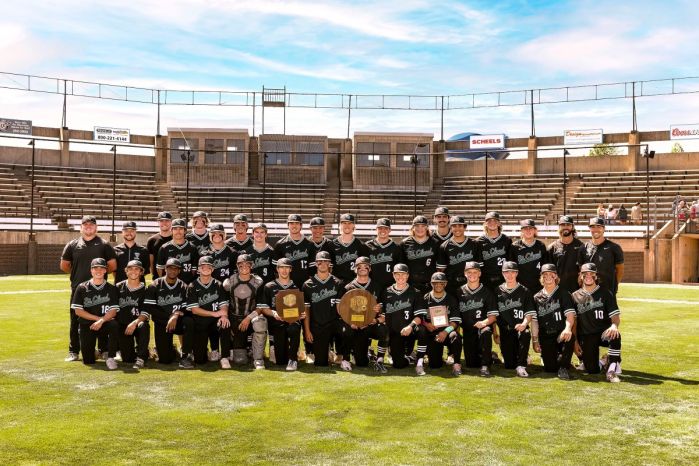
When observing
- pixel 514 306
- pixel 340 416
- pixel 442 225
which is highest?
pixel 442 225

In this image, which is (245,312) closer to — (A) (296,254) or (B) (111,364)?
(A) (296,254)

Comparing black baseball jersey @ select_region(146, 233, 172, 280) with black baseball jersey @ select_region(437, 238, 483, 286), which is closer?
black baseball jersey @ select_region(437, 238, 483, 286)

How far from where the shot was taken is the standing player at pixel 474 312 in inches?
376

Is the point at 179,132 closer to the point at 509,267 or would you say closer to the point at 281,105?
the point at 281,105

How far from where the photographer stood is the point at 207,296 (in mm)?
9930

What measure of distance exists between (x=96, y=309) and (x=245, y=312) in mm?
2153

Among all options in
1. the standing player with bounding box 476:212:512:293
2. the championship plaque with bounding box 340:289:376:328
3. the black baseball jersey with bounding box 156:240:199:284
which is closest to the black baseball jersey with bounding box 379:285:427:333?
the championship plaque with bounding box 340:289:376:328

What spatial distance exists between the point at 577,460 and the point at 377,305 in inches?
174

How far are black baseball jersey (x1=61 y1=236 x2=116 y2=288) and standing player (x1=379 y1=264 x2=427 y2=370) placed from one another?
4.47m

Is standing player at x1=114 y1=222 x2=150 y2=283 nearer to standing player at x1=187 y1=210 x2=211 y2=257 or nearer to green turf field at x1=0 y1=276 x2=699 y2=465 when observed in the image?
standing player at x1=187 y1=210 x2=211 y2=257

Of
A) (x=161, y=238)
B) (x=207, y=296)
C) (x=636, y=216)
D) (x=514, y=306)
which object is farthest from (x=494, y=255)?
(x=636, y=216)

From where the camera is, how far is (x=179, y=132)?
47812mm

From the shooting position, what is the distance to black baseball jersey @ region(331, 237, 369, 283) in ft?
35.0

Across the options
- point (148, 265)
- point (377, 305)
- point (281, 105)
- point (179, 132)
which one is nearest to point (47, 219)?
point (179, 132)
